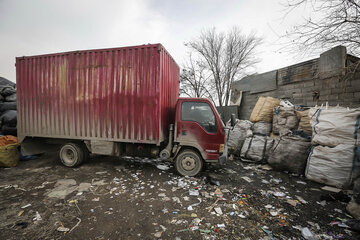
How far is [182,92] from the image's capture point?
1719cm

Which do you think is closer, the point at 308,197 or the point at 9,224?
the point at 9,224

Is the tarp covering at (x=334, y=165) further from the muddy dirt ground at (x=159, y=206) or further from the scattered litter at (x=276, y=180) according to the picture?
the scattered litter at (x=276, y=180)

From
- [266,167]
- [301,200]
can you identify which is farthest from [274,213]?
[266,167]

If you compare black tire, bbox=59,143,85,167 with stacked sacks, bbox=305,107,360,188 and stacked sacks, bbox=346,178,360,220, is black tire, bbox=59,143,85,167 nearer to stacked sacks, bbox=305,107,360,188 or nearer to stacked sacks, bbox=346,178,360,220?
stacked sacks, bbox=346,178,360,220

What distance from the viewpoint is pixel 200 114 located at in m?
3.52

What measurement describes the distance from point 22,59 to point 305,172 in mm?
7947

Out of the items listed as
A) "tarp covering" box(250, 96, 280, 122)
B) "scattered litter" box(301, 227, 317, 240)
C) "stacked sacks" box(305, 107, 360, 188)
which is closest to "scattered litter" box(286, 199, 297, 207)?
"scattered litter" box(301, 227, 317, 240)

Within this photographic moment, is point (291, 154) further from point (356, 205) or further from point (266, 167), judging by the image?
point (356, 205)

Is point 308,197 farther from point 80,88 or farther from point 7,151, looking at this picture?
point 7,151

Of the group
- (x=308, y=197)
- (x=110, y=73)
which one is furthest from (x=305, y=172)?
(x=110, y=73)

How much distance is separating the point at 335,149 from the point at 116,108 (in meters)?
4.93

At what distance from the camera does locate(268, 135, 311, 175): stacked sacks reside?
366 centimetres

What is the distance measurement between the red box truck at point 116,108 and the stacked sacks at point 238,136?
75.7 inches

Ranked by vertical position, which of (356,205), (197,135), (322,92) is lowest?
(356,205)
